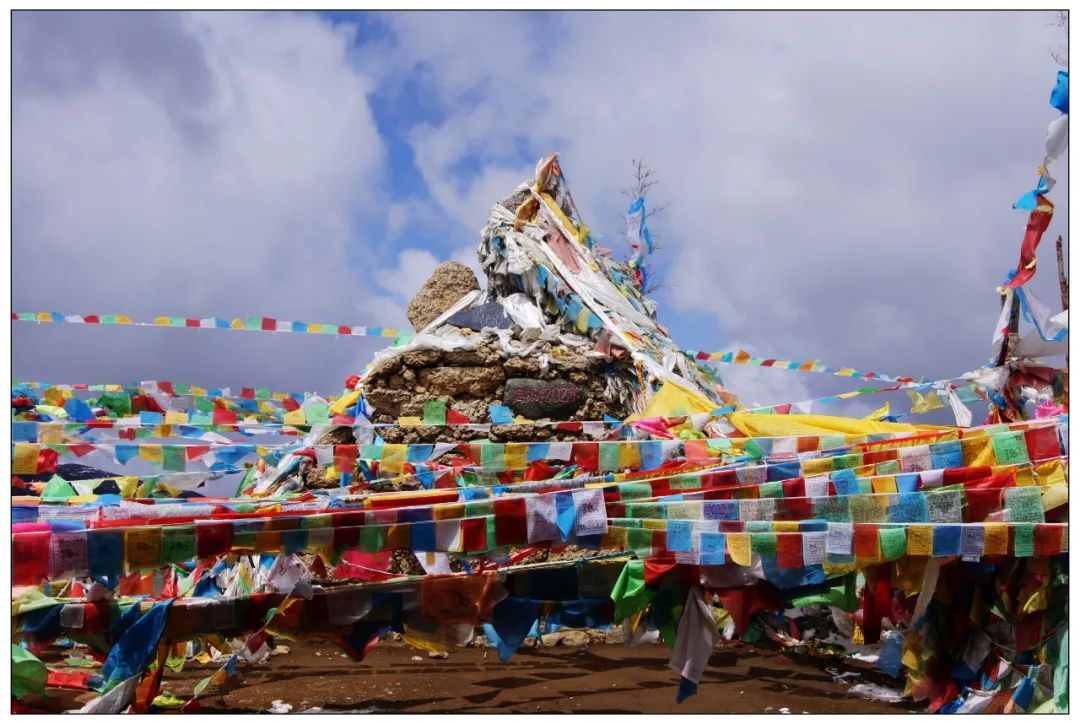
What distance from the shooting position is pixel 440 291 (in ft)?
39.9

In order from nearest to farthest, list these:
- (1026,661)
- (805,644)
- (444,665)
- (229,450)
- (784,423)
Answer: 1. (1026,661)
2. (229,450)
3. (784,423)
4. (444,665)
5. (805,644)

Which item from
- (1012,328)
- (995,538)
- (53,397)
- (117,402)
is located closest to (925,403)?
(1012,328)

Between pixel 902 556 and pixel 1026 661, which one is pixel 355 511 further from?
pixel 1026 661

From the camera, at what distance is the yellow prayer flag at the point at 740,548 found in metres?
4.48

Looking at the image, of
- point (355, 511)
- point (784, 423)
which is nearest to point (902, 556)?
point (355, 511)

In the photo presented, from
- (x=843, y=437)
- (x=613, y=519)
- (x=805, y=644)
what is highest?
(x=843, y=437)

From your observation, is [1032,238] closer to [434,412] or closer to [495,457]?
[495,457]

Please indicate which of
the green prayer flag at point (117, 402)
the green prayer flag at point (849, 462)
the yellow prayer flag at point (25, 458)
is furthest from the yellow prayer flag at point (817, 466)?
the green prayer flag at point (117, 402)

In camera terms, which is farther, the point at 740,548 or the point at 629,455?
the point at 629,455

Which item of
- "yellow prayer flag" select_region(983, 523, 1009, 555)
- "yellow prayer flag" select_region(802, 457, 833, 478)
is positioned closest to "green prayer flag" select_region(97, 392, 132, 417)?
"yellow prayer flag" select_region(802, 457, 833, 478)

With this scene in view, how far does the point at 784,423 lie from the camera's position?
779cm

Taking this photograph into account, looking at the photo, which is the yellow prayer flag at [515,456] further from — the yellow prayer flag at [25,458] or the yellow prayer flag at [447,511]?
the yellow prayer flag at [25,458]

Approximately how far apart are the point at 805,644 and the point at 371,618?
5862mm

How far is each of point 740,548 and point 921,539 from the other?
0.88 metres
